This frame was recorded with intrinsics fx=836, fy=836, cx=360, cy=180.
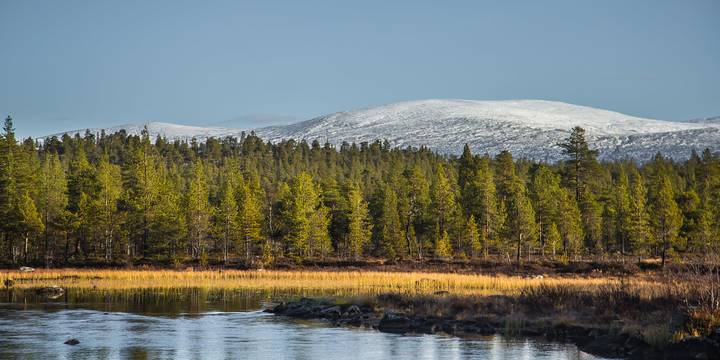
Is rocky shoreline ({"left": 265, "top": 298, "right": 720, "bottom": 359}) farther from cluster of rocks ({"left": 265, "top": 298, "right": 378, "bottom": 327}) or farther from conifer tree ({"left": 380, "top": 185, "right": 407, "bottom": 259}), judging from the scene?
conifer tree ({"left": 380, "top": 185, "right": 407, "bottom": 259})

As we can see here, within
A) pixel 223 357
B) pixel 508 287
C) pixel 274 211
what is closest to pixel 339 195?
pixel 274 211

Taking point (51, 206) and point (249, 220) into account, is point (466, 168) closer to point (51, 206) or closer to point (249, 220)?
point (249, 220)

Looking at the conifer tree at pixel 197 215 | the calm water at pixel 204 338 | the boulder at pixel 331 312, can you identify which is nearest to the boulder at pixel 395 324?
the calm water at pixel 204 338

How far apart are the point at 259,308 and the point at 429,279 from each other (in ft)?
68.8

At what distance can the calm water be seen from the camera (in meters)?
30.9

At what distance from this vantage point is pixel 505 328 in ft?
127

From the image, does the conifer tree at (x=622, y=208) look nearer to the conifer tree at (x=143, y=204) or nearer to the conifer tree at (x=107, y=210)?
the conifer tree at (x=143, y=204)

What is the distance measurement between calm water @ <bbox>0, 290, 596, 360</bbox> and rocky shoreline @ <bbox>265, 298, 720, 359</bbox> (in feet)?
4.38

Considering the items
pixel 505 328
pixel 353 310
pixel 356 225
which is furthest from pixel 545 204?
pixel 505 328

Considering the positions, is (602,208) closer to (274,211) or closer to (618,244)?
(618,244)

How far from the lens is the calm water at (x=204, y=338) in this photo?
3088 centimetres

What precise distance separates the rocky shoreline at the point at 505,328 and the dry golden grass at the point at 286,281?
39.8 ft

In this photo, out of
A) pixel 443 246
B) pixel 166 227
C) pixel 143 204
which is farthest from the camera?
pixel 143 204

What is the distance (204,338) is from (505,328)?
539 inches
